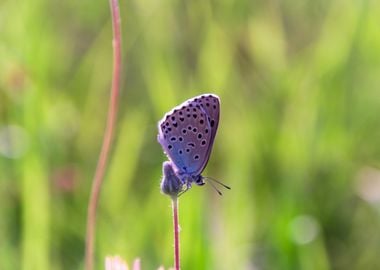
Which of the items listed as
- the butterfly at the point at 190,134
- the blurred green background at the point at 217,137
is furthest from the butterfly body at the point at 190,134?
the blurred green background at the point at 217,137

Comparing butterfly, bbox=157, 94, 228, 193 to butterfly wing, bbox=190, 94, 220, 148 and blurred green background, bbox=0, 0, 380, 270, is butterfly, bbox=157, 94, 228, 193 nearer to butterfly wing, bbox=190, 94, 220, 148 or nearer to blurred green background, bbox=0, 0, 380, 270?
butterfly wing, bbox=190, 94, 220, 148

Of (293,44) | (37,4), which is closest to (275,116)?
(293,44)

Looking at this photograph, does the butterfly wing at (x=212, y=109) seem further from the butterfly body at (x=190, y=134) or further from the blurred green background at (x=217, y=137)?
the blurred green background at (x=217, y=137)

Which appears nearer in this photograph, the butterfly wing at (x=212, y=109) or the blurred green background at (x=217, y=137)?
the butterfly wing at (x=212, y=109)

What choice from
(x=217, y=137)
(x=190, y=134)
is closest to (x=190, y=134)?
(x=190, y=134)

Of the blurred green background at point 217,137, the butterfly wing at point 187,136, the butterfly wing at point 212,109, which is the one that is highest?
the blurred green background at point 217,137

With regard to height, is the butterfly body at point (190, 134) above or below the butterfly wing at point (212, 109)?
below

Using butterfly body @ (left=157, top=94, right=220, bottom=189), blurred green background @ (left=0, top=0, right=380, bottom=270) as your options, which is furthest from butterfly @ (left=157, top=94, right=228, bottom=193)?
blurred green background @ (left=0, top=0, right=380, bottom=270)

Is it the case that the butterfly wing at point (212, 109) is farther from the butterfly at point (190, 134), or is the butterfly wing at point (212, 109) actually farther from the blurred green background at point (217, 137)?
the blurred green background at point (217, 137)
